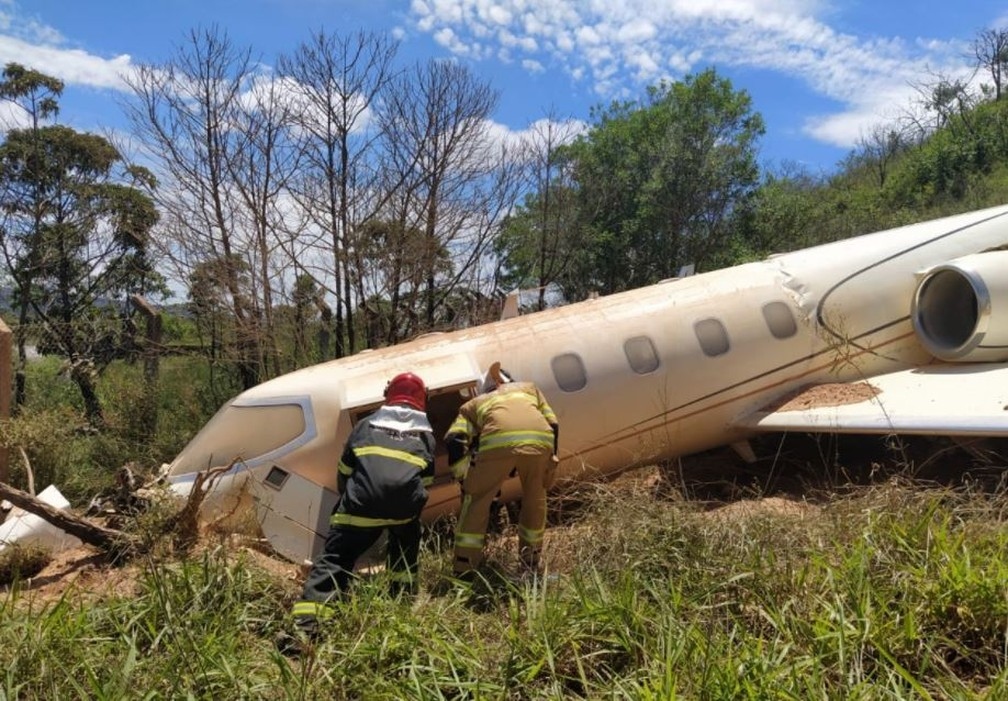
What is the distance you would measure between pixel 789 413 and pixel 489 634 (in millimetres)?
4674

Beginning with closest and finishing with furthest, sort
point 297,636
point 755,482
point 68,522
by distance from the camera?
point 297,636, point 68,522, point 755,482

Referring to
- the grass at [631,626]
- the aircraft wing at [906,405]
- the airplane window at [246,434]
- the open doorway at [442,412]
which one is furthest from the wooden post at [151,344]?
the aircraft wing at [906,405]

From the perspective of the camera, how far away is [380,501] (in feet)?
16.6

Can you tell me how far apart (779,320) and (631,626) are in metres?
5.23

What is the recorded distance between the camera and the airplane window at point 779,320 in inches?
320

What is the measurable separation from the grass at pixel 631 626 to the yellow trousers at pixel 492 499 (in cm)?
45

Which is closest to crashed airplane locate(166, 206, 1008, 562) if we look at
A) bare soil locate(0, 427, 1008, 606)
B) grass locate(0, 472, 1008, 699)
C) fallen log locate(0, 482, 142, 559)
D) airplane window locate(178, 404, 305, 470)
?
airplane window locate(178, 404, 305, 470)

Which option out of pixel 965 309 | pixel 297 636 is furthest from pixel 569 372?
pixel 965 309

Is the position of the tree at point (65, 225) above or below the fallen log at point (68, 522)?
above

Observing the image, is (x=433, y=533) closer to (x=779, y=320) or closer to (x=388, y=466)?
(x=388, y=466)

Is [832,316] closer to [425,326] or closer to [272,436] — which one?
[272,436]

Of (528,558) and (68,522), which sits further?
(68,522)

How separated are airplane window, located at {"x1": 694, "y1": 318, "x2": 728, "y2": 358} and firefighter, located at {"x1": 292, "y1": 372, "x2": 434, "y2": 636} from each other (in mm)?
3609

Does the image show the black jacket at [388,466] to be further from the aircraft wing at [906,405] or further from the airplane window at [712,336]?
the aircraft wing at [906,405]
